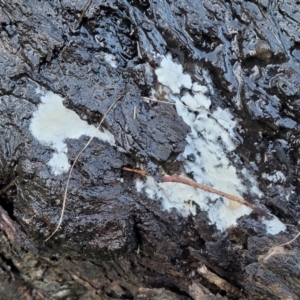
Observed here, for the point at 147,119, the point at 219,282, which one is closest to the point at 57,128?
the point at 147,119

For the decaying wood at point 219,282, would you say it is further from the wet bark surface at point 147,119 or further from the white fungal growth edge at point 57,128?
the white fungal growth edge at point 57,128

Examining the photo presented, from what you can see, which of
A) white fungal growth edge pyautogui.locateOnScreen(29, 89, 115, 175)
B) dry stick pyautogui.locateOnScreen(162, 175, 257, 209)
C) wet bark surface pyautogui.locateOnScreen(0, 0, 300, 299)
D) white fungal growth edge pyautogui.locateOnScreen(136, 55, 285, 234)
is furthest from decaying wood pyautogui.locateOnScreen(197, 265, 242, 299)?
white fungal growth edge pyautogui.locateOnScreen(29, 89, 115, 175)

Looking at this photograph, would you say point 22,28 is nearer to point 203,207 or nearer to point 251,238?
point 203,207

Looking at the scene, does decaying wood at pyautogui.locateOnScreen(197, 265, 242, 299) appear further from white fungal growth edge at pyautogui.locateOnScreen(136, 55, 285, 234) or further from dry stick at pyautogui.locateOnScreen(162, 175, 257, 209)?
dry stick at pyautogui.locateOnScreen(162, 175, 257, 209)

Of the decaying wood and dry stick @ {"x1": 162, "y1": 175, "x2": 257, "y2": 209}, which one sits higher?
dry stick @ {"x1": 162, "y1": 175, "x2": 257, "y2": 209}

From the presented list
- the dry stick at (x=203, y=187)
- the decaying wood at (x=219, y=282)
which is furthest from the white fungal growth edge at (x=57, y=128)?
the decaying wood at (x=219, y=282)

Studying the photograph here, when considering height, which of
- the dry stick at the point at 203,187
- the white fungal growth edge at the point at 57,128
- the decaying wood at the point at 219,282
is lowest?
the decaying wood at the point at 219,282
